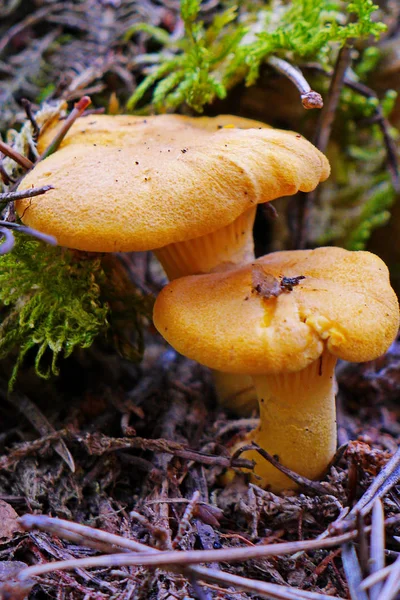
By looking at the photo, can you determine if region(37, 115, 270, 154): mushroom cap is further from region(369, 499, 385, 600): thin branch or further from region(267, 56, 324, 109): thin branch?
region(369, 499, 385, 600): thin branch

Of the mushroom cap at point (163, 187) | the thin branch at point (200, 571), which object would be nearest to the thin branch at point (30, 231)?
the mushroom cap at point (163, 187)

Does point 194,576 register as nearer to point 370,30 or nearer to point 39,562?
point 39,562

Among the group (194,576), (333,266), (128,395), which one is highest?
(333,266)

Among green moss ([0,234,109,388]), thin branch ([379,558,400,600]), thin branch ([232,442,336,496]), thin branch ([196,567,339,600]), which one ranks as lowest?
thin branch ([232,442,336,496])

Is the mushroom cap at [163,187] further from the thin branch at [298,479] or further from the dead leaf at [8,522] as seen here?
the dead leaf at [8,522]

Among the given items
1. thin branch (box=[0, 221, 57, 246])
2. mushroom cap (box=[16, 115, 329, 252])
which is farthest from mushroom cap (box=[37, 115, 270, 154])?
thin branch (box=[0, 221, 57, 246])

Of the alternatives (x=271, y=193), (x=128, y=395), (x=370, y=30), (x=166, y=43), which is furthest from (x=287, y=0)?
(x=128, y=395)
